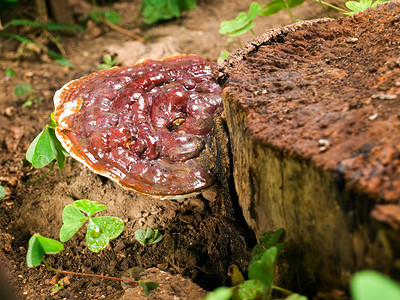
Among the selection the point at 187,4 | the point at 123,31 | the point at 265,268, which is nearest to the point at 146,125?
the point at 265,268

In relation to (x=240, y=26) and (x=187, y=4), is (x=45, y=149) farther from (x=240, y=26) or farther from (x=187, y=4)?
(x=187, y=4)

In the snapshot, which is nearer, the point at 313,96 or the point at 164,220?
the point at 313,96

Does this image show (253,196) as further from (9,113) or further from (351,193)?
(9,113)

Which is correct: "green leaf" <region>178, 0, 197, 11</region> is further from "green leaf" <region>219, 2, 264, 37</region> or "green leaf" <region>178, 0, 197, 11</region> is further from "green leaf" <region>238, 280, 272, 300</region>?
"green leaf" <region>238, 280, 272, 300</region>

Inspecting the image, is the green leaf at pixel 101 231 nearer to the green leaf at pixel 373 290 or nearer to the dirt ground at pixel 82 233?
the dirt ground at pixel 82 233

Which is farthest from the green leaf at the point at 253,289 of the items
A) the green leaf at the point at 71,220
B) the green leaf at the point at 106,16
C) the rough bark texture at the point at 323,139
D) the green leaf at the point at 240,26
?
the green leaf at the point at 106,16

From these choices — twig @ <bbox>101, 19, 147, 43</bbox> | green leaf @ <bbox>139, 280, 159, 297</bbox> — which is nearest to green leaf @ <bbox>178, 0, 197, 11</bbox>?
twig @ <bbox>101, 19, 147, 43</bbox>

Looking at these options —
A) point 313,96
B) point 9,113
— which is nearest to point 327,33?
point 313,96
